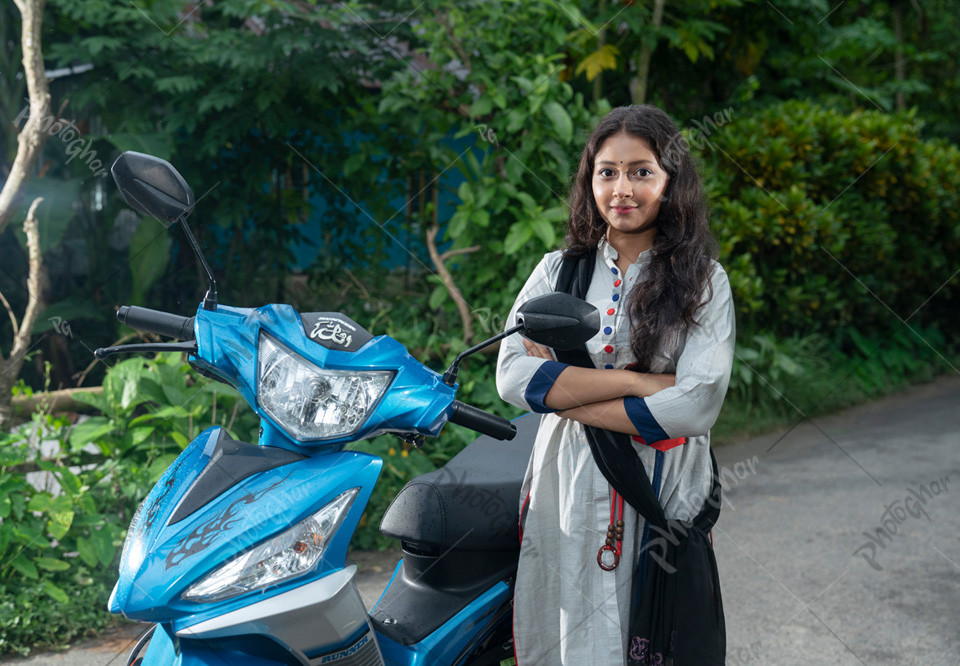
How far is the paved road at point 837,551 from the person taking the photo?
332 centimetres

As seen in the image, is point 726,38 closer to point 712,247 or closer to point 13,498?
point 712,247

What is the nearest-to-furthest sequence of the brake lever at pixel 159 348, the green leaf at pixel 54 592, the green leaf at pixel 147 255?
the brake lever at pixel 159 348, the green leaf at pixel 54 592, the green leaf at pixel 147 255

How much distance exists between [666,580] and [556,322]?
698 millimetres

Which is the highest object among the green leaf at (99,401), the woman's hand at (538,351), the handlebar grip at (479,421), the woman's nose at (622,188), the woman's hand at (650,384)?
the woman's nose at (622,188)

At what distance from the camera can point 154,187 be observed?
1681mm

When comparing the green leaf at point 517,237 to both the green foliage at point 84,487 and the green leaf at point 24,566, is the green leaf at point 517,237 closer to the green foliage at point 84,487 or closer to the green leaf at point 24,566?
the green foliage at point 84,487

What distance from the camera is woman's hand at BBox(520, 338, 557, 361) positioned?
205cm

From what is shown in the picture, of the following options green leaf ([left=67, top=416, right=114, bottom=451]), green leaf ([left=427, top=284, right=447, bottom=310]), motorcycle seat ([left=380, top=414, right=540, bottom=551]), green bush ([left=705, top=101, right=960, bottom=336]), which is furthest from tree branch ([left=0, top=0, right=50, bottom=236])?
green bush ([left=705, top=101, right=960, bottom=336])

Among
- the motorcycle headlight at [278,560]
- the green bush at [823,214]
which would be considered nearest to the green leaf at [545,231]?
the green bush at [823,214]

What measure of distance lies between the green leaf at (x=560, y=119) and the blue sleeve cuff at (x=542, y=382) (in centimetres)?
270

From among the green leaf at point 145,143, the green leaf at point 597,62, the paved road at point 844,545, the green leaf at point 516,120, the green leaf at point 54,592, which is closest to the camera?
the green leaf at point 54,592

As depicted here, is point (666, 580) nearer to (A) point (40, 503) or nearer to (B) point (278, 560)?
(B) point (278, 560)

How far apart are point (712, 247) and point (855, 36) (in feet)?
25.9

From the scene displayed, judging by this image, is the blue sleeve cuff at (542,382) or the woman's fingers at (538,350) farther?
the woman's fingers at (538,350)
